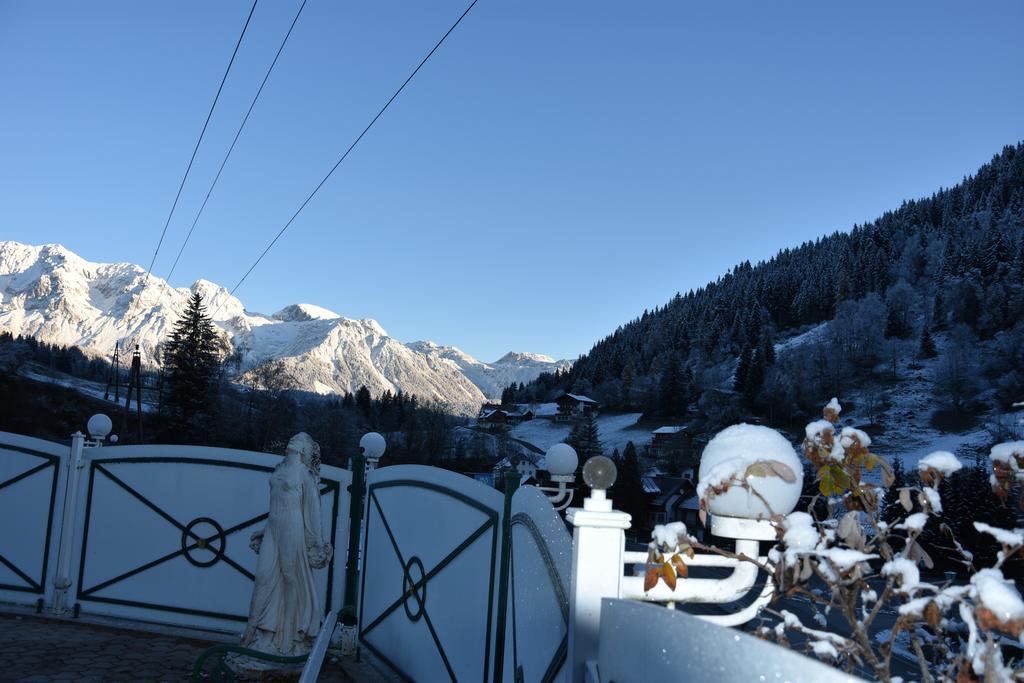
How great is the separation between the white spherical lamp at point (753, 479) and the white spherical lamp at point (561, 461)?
3.44m

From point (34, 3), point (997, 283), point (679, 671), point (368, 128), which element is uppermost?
point (997, 283)

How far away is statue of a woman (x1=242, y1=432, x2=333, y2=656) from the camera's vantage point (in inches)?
204

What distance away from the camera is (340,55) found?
35.4 feet

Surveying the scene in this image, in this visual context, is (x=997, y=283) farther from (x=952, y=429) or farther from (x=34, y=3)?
(x=34, y=3)

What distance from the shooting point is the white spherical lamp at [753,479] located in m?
2.03

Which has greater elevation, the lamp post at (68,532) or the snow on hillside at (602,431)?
the lamp post at (68,532)

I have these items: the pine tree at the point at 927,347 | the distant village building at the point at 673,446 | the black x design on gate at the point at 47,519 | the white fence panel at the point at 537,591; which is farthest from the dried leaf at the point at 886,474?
the pine tree at the point at 927,347

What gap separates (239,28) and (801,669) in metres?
10.6

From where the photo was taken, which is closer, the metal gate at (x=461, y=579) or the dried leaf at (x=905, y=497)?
the dried leaf at (x=905, y=497)

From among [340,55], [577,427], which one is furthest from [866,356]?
[340,55]

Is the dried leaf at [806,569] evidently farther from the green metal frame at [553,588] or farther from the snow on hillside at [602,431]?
the snow on hillside at [602,431]

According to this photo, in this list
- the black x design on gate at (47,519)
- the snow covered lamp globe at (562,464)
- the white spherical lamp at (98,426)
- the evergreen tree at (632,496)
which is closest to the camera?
the snow covered lamp globe at (562,464)

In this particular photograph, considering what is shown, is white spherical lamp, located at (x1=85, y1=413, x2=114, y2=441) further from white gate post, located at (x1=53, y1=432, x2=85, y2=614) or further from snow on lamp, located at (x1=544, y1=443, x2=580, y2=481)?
snow on lamp, located at (x1=544, y1=443, x2=580, y2=481)

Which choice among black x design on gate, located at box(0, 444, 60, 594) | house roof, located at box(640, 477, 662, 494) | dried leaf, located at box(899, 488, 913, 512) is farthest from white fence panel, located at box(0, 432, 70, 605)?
house roof, located at box(640, 477, 662, 494)
